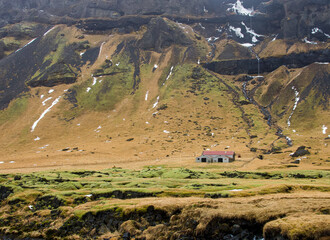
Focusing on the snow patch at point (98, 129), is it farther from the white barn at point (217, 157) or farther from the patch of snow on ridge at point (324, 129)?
the patch of snow on ridge at point (324, 129)

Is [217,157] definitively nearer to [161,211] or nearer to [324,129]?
[161,211]

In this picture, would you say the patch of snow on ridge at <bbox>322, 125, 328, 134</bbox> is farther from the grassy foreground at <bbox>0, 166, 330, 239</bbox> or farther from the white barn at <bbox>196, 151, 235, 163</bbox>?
the grassy foreground at <bbox>0, 166, 330, 239</bbox>

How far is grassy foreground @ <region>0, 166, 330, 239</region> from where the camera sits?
32.2 meters

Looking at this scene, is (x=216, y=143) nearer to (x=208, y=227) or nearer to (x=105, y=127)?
(x=105, y=127)

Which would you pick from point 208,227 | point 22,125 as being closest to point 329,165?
point 208,227

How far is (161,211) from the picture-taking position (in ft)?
134

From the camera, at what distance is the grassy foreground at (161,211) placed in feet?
106

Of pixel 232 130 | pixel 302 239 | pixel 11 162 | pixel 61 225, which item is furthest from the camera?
pixel 232 130

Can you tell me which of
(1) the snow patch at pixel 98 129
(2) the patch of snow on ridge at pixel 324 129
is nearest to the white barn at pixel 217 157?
(2) the patch of snow on ridge at pixel 324 129

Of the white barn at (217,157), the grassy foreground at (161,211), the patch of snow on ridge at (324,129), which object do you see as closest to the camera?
the grassy foreground at (161,211)

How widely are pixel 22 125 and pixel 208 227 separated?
182272 millimetres

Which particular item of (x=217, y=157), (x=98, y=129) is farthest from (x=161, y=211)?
(x=98, y=129)

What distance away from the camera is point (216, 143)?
147750 millimetres

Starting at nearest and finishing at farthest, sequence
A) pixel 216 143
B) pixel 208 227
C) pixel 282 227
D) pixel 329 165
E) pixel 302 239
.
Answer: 1. pixel 302 239
2. pixel 282 227
3. pixel 208 227
4. pixel 329 165
5. pixel 216 143
